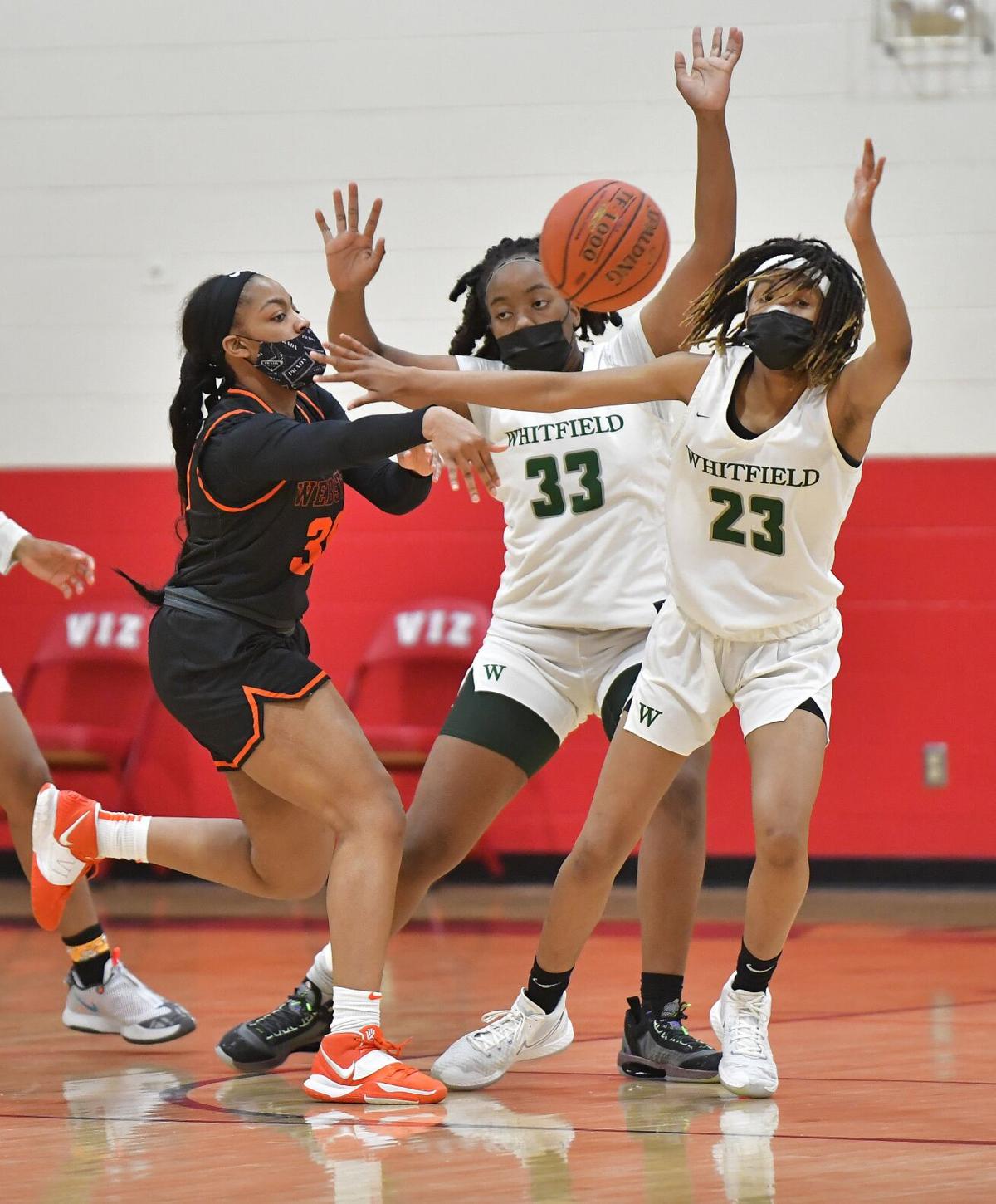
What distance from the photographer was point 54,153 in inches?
331

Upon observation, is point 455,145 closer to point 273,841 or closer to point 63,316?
point 63,316

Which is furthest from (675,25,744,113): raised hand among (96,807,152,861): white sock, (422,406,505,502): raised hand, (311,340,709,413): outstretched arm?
(96,807,152,861): white sock

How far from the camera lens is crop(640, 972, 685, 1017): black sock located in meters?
4.05

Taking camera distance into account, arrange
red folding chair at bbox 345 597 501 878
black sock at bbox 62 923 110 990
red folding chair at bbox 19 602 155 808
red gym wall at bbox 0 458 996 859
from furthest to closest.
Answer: red folding chair at bbox 19 602 155 808 < red folding chair at bbox 345 597 501 878 < red gym wall at bbox 0 458 996 859 < black sock at bbox 62 923 110 990

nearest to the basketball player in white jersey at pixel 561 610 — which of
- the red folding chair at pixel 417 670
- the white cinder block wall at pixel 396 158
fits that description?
the red folding chair at pixel 417 670

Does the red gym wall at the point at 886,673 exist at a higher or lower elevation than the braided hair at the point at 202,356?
lower

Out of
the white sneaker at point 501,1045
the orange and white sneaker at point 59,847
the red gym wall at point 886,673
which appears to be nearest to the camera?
the white sneaker at point 501,1045

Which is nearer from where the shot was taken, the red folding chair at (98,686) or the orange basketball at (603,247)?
the orange basketball at (603,247)

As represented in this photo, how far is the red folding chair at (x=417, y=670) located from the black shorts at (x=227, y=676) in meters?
3.91

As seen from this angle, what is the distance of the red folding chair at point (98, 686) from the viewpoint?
8156mm

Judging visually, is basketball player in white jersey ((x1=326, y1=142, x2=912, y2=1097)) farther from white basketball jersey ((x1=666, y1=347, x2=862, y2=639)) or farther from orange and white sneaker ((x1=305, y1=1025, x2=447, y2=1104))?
orange and white sneaker ((x1=305, y1=1025, x2=447, y2=1104))

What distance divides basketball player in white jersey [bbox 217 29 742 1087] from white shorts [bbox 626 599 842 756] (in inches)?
11.8

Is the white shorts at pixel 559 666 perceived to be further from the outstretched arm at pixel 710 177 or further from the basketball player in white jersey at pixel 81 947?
the basketball player in white jersey at pixel 81 947

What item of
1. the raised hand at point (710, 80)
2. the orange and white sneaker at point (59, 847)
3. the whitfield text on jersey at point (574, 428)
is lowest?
the orange and white sneaker at point (59, 847)
